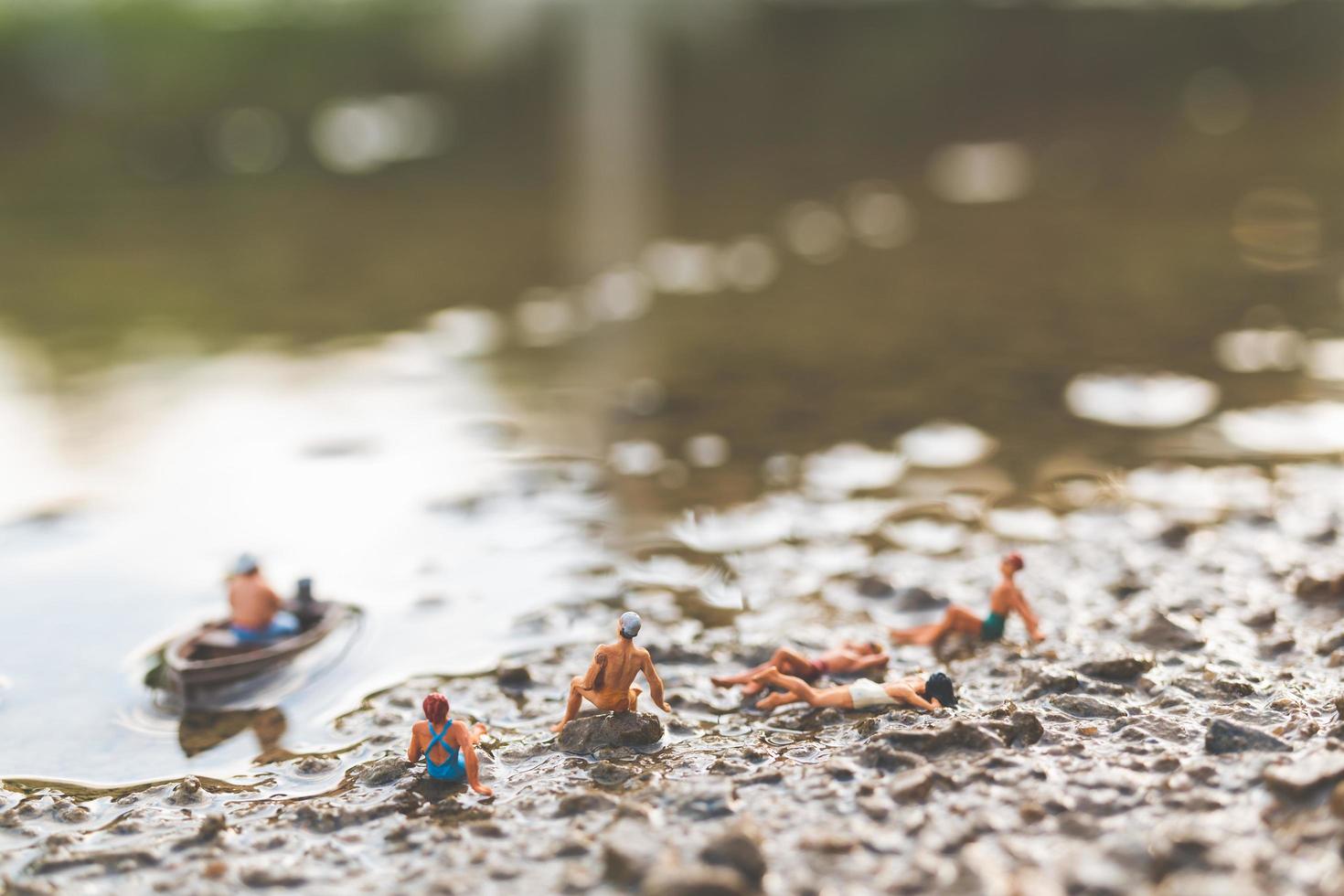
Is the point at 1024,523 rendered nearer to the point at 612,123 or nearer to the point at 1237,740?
the point at 1237,740

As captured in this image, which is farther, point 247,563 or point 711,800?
point 247,563

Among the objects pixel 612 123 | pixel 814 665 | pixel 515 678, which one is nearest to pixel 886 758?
pixel 814 665

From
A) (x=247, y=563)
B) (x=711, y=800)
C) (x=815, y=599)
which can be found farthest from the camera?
(x=815, y=599)

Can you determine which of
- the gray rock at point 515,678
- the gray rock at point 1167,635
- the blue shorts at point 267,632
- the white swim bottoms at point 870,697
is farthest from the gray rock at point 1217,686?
the blue shorts at point 267,632

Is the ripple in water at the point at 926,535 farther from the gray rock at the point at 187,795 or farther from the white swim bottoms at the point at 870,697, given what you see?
the gray rock at the point at 187,795

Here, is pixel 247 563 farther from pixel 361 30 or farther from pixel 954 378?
pixel 361 30

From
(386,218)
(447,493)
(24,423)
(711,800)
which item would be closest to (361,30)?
(386,218)
